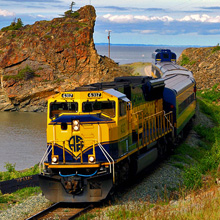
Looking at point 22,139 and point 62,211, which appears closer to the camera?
point 62,211

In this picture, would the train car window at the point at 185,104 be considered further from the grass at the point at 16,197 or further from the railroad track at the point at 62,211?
the railroad track at the point at 62,211

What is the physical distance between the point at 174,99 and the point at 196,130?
6.96 meters

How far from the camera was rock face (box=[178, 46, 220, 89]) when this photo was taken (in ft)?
177

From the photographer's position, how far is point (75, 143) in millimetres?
12547

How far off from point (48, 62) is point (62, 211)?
195 feet

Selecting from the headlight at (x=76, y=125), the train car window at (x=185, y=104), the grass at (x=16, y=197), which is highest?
the headlight at (x=76, y=125)

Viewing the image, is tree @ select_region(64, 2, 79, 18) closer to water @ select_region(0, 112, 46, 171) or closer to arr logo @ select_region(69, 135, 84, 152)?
water @ select_region(0, 112, 46, 171)

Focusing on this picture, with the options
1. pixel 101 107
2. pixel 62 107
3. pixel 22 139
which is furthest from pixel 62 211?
pixel 22 139

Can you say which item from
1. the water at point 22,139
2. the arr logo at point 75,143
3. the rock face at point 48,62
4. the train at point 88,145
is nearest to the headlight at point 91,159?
the train at point 88,145

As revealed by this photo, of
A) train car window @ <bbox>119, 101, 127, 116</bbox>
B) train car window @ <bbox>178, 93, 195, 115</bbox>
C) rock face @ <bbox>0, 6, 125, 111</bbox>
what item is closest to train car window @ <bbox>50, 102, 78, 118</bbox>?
train car window @ <bbox>119, 101, 127, 116</bbox>

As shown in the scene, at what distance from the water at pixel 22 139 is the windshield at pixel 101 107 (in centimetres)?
1681

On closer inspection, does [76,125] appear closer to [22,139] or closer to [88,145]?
[88,145]

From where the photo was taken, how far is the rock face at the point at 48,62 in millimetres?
67312

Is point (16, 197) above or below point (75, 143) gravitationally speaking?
below
